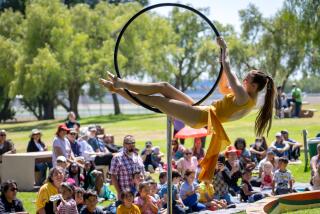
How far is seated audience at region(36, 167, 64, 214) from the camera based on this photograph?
10.1 m

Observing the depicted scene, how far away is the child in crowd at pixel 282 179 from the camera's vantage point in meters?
12.9

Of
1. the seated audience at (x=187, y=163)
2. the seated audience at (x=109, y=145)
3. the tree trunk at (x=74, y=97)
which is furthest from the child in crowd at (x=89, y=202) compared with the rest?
the tree trunk at (x=74, y=97)

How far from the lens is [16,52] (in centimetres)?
4428

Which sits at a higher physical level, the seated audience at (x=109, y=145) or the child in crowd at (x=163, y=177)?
the seated audience at (x=109, y=145)

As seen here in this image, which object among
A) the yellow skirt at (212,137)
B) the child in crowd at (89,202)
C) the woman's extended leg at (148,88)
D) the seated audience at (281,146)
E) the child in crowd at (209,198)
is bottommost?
the child in crowd at (209,198)

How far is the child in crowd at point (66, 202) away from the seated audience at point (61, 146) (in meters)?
3.83

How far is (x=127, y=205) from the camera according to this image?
9.79 meters

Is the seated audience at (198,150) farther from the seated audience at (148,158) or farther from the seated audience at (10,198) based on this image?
the seated audience at (10,198)

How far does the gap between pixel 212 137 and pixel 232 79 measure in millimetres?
812

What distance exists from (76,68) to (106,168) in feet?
95.1

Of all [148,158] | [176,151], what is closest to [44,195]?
[176,151]

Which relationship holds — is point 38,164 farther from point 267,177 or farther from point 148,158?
point 267,177

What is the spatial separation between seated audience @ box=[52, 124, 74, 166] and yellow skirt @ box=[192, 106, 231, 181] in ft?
20.4

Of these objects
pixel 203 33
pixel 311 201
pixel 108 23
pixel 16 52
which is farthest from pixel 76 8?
pixel 311 201
